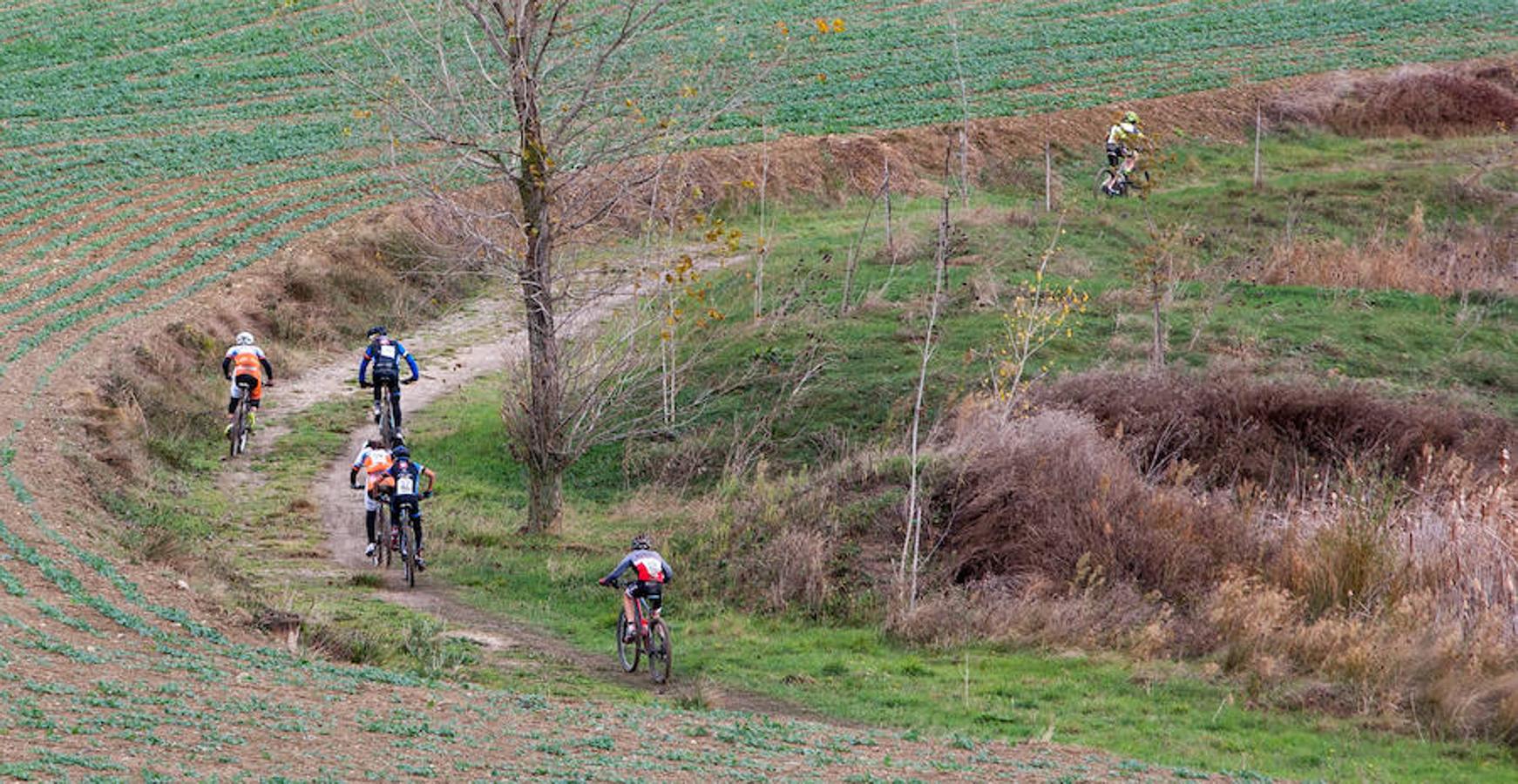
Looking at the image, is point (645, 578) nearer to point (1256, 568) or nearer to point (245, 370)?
point (1256, 568)

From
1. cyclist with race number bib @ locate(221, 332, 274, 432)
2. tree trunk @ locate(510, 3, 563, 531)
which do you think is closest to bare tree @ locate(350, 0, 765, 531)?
tree trunk @ locate(510, 3, 563, 531)

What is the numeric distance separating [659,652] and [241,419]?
12.1 meters

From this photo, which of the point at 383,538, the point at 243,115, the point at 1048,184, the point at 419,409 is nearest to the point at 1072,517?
the point at 383,538

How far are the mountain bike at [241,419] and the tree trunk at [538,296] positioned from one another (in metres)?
4.90

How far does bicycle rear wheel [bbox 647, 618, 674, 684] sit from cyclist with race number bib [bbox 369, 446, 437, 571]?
4.95 meters

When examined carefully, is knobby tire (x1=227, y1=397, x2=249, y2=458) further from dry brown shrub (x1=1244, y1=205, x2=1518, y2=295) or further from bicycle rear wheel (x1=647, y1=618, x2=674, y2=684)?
dry brown shrub (x1=1244, y1=205, x2=1518, y2=295)

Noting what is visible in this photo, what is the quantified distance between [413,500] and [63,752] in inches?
421

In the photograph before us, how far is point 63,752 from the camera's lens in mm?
11047

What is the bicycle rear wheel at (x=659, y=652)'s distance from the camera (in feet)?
58.3

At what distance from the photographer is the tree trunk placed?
75.9 feet

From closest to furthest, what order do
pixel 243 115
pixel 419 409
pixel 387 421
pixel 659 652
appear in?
pixel 659 652 → pixel 387 421 → pixel 419 409 → pixel 243 115

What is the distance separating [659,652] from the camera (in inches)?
703

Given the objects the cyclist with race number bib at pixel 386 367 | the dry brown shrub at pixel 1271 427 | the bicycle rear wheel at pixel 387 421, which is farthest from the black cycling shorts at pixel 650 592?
the bicycle rear wheel at pixel 387 421

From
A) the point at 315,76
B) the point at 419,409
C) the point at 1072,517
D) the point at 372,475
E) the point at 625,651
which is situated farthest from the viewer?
the point at 315,76
